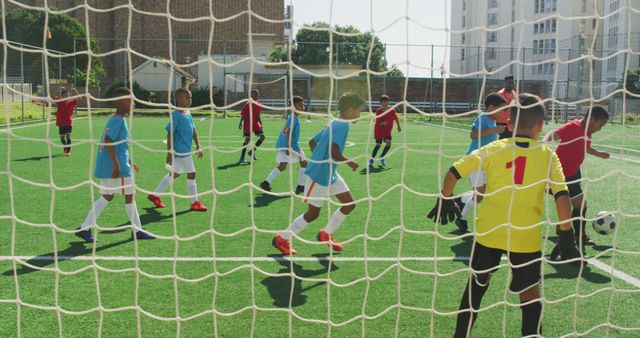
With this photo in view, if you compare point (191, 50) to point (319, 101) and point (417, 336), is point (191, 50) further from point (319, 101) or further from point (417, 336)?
point (417, 336)

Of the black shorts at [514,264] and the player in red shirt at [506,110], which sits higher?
the player in red shirt at [506,110]

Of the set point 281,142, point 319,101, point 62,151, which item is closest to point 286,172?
point 281,142

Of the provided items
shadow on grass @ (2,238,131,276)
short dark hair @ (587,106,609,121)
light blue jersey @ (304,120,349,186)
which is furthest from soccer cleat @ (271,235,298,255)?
short dark hair @ (587,106,609,121)

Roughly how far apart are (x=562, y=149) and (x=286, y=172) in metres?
7.39

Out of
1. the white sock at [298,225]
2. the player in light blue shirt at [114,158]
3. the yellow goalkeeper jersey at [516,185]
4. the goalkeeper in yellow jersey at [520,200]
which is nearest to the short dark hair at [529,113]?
the goalkeeper in yellow jersey at [520,200]

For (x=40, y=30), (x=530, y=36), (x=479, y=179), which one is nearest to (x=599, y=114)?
(x=479, y=179)

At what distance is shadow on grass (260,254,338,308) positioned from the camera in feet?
16.4

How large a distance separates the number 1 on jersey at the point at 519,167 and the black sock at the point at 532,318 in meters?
0.82

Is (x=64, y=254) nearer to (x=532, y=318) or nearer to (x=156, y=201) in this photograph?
(x=156, y=201)

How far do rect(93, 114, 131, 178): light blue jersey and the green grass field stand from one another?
1.24 ft

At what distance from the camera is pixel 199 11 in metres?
54.6

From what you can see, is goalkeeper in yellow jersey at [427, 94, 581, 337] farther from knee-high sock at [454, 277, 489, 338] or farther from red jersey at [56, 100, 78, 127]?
red jersey at [56, 100, 78, 127]

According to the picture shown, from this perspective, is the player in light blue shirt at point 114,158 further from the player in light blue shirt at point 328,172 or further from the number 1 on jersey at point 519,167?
the number 1 on jersey at point 519,167

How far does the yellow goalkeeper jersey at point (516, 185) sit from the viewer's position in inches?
153
